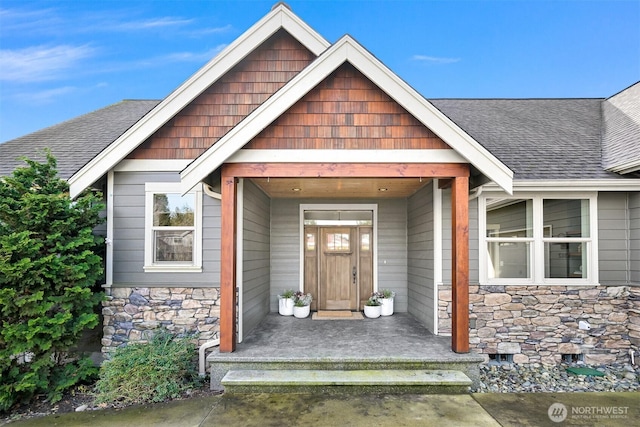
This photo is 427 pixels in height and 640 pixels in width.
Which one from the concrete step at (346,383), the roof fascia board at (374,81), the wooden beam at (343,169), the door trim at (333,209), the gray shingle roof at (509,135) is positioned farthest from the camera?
the door trim at (333,209)

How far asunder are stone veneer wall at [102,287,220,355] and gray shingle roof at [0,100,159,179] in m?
2.41

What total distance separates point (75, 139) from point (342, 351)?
7113mm

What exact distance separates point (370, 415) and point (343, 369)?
2.89ft

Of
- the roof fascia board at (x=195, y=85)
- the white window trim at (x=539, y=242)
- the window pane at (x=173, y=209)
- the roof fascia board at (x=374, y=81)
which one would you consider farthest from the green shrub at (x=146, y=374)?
the white window trim at (x=539, y=242)

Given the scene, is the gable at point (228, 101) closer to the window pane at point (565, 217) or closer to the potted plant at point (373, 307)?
the potted plant at point (373, 307)

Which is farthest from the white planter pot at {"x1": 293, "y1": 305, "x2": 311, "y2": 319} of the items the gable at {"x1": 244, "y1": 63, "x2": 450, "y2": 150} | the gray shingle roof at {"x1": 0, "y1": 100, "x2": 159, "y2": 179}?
the gray shingle roof at {"x1": 0, "y1": 100, "x2": 159, "y2": 179}

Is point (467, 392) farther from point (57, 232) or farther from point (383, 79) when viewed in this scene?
point (57, 232)

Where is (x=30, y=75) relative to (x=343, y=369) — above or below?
above

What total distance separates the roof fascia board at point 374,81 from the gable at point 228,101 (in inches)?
51.9

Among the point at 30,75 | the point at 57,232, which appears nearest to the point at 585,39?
the point at 57,232

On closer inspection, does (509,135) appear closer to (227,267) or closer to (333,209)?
(333,209)

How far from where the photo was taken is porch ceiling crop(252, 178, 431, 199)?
6117 millimetres

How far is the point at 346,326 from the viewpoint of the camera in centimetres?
663

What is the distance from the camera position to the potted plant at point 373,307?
24.3 feet
